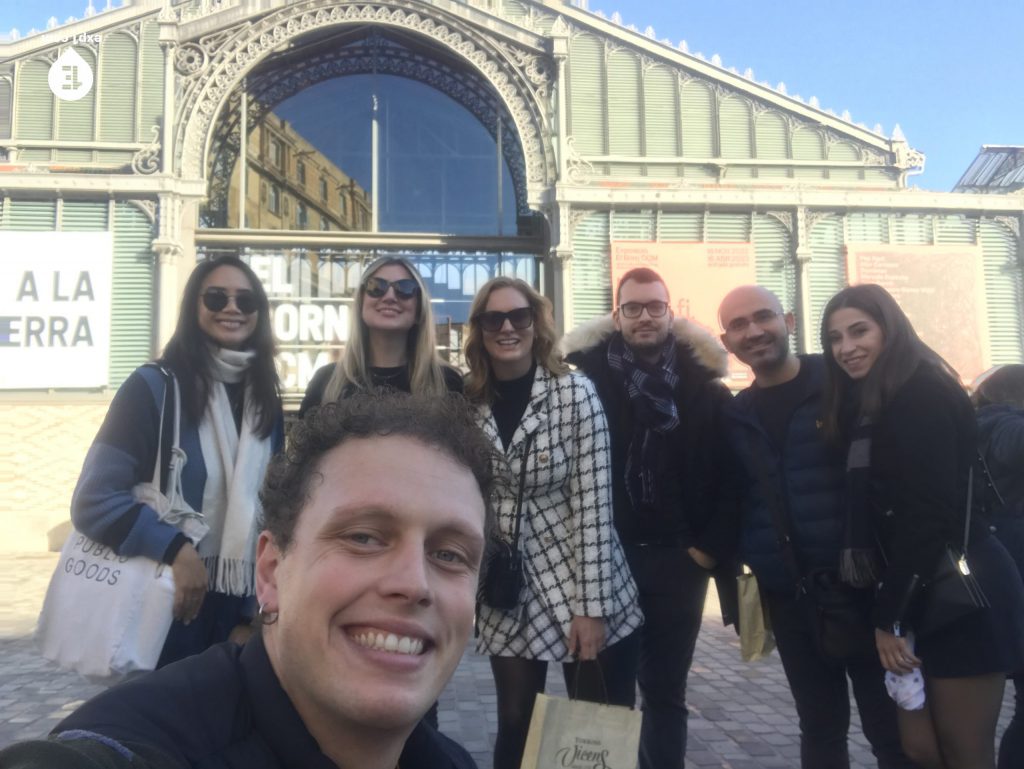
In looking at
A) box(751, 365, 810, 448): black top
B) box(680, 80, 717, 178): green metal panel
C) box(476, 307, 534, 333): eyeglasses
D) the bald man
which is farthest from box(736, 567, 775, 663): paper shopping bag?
box(680, 80, 717, 178): green metal panel

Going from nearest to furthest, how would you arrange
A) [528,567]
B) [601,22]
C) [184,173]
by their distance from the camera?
[528,567]
[184,173]
[601,22]

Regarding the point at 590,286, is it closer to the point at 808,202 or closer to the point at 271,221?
the point at 808,202

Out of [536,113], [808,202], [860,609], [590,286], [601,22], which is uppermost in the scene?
[601,22]

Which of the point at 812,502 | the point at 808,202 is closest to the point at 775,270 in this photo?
the point at 808,202

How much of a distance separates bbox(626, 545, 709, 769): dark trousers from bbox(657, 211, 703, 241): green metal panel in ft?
49.2

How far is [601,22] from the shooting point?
1842 cm

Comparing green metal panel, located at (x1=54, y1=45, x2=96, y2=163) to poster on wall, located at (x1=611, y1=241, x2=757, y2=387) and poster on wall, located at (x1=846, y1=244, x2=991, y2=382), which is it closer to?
poster on wall, located at (x1=611, y1=241, x2=757, y2=387)

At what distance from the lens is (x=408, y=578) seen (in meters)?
1.34

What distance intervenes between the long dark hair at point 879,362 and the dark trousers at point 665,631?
2.96 ft

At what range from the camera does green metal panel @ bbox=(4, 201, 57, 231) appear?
16688mm

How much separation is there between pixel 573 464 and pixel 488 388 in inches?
19.5

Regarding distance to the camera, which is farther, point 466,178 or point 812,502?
point 466,178

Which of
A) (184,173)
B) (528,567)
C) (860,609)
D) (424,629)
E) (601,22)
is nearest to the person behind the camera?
(424,629)

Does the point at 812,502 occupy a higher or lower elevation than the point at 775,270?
lower
